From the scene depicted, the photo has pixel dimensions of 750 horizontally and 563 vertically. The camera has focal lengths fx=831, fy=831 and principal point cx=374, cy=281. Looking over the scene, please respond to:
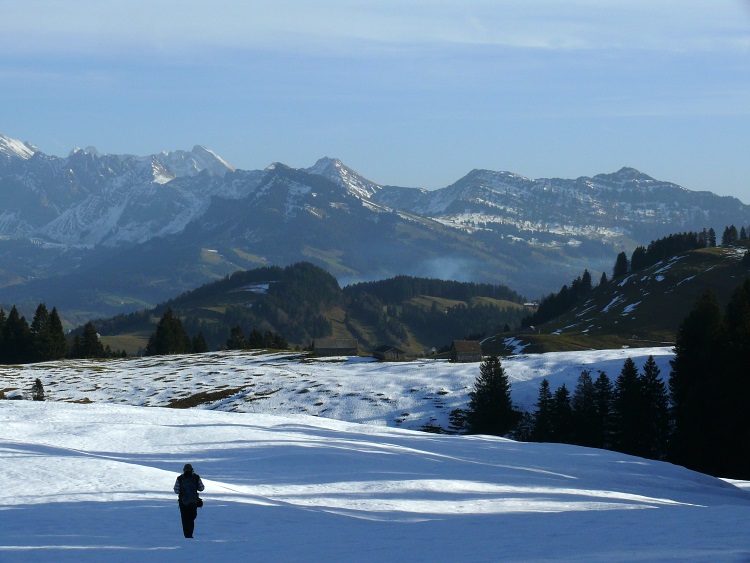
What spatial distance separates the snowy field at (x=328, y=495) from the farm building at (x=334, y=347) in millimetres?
83325

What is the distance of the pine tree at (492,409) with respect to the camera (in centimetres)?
8719

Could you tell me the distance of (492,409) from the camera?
8762cm

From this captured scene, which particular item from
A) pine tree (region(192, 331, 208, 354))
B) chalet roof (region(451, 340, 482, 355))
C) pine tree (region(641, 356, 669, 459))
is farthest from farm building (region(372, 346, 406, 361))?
pine tree (region(641, 356, 669, 459))

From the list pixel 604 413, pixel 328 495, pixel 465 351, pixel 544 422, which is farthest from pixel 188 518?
pixel 465 351

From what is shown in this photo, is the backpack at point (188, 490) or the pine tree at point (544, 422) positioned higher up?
the backpack at point (188, 490)

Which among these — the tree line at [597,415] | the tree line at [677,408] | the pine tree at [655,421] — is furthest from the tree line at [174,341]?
the pine tree at [655,421]

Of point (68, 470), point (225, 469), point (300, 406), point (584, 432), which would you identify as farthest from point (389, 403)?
point (68, 470)

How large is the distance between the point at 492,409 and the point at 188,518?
64537mm

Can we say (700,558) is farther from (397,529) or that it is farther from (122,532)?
(122,532)

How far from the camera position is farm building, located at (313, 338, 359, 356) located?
15225 centimetres

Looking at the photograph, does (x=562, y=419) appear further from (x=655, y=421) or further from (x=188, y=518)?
(x=188, y=518)

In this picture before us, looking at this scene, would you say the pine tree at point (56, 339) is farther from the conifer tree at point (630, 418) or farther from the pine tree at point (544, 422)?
the conifer tree at point (630, 418)

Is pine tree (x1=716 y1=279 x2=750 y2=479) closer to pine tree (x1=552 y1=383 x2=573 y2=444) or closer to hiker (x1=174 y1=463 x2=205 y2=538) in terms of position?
pine tree (x1=552 y1=383 x2=573 y2=444)

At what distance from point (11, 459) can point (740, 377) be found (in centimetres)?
5014
